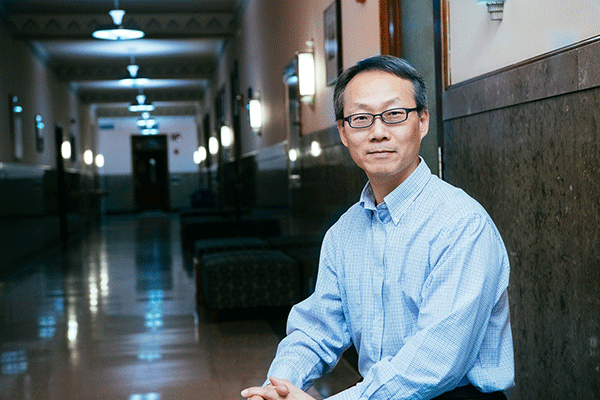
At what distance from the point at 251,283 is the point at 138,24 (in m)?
7.14

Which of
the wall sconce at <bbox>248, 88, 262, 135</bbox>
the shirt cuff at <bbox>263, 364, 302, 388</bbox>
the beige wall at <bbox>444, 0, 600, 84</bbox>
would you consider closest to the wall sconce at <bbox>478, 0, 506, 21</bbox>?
the beige wall at <bbox>444, 0, 600, 84</bbox>

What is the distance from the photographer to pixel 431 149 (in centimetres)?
290

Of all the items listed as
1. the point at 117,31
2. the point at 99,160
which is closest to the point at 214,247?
the point at 117,31

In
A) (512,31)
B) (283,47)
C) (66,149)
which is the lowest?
(512,31)

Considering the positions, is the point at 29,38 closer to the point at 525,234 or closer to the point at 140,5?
the point at 140,5

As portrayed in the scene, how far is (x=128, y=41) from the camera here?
12812 mm

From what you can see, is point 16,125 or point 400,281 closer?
point 400,281

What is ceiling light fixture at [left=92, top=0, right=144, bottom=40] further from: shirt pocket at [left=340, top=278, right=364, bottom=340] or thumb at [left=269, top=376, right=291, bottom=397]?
thumb at [left=269, top=376, right=291, bottom=397]

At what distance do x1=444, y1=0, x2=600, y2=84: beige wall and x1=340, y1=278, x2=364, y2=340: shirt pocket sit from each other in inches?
32.7

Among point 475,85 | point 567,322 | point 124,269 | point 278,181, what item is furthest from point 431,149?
point 124,269

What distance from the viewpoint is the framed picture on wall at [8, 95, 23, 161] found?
10.3m

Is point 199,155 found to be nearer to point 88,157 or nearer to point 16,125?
point 88,157

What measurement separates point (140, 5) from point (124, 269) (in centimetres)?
430

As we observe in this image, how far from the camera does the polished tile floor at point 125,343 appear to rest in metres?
3.68
